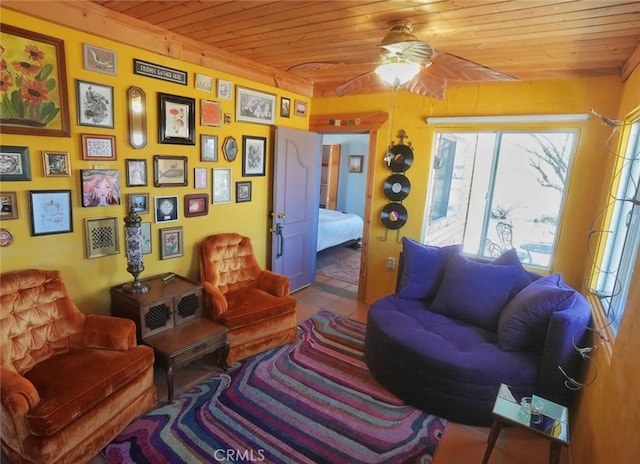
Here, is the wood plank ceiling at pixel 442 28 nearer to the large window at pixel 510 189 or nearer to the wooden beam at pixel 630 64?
the wooden beam at pixel 630 64

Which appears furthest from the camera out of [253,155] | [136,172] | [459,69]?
[253,155]

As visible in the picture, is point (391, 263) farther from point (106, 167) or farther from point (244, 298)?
point (106, 167)

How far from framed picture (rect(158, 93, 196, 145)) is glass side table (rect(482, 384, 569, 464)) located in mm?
2938

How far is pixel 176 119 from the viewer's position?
2928 mm

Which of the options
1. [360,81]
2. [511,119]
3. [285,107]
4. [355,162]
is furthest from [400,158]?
[355,162]

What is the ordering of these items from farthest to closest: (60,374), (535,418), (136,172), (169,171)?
(169,171) → (136,172) → (60,374) → (535,418)

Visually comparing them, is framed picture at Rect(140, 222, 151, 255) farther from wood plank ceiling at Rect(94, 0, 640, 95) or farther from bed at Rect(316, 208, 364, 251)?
bed at Rect(316, 208, 364, 251)

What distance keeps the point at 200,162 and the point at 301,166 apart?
1.28 metres

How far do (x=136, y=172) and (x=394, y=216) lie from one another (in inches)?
100

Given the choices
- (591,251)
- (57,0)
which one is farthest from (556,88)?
(57,0)

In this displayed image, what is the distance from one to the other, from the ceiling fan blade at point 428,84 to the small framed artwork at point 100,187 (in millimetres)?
2152

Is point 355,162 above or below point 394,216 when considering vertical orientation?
above

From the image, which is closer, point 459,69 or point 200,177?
point 459,69

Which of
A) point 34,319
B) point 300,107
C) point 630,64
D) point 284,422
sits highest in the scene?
point 630,64
